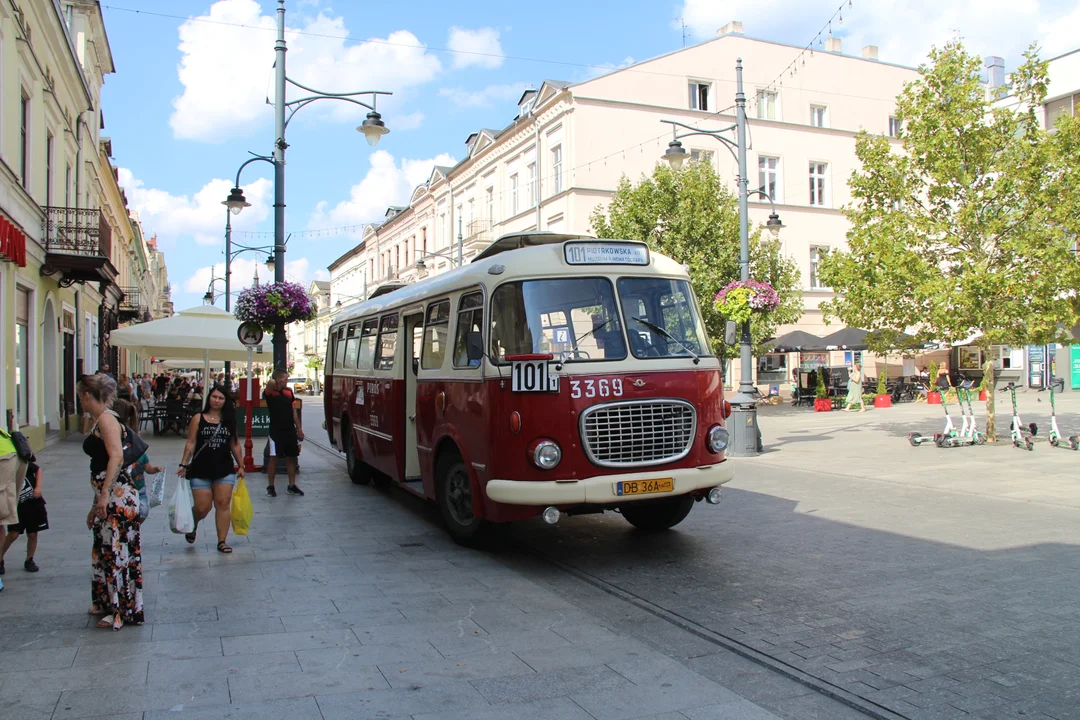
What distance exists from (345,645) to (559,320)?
11.0ft

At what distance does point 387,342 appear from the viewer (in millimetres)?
11039

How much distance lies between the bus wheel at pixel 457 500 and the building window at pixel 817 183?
116 ft

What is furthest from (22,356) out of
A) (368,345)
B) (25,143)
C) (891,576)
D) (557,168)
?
(557,168)

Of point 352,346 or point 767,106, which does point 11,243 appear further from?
point 767,106

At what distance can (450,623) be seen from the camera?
19.2ft

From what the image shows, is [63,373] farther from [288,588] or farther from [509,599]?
[509,599]

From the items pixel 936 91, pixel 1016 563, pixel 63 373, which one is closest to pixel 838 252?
pixel 936 91

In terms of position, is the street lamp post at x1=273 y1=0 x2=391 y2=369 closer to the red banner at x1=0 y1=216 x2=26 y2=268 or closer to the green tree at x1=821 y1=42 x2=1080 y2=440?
the red banner at x1=0 y1=216 x2=26 y2=268

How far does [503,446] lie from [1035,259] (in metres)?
12.5

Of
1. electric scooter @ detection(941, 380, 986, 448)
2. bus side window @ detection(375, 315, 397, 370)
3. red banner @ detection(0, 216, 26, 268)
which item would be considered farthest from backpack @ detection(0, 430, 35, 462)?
electric scooter @ detection(941, 380, 986, 448)

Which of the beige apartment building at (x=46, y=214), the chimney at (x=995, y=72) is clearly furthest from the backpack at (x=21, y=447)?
the chimney at (x=995, y=72)

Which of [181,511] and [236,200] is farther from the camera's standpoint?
[236,200]

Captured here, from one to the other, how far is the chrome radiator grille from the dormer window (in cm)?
3233

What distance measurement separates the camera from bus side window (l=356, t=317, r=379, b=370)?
11.8 meters
